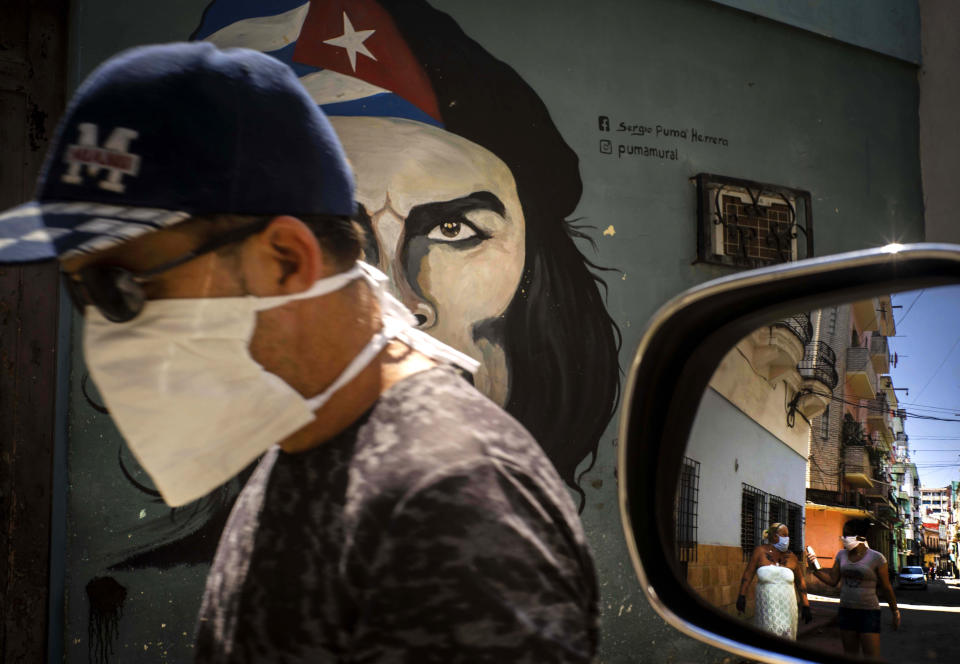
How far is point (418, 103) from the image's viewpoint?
4.81 meters

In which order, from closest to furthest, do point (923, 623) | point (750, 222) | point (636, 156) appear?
point (923, 623)
point (636, 156)
point (750, 222)

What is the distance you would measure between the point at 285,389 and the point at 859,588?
71 centimetres

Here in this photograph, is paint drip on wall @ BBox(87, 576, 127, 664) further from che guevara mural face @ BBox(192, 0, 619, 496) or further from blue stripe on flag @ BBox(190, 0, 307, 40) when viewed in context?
blue stripe on flag @ BBox(190, 0, 307, 40)

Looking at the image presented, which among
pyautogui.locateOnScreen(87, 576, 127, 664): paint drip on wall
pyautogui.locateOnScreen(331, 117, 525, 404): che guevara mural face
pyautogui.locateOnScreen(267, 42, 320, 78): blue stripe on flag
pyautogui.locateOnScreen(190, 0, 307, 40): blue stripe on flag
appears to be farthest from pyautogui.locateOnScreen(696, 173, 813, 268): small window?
pyautogui.locateOnScreen(87, 576, 127, 664): paint drip on wall

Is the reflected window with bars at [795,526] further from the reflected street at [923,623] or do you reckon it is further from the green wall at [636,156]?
the green wall at [636,156]

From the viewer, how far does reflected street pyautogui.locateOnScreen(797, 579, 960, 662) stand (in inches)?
27.7

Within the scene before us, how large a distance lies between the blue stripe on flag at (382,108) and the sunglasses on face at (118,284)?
3.58 meters

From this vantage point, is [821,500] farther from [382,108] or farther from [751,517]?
[382,108]

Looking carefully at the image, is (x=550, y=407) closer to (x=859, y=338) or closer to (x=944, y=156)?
(x=944, y=156)

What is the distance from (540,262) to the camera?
500cm

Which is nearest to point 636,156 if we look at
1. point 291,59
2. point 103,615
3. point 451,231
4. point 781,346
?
point 451,231

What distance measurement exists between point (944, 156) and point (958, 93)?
46 cm

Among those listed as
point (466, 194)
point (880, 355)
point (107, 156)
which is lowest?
point (880, 355)

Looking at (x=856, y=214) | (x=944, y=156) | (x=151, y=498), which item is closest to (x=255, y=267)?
(x=151, y=498)
